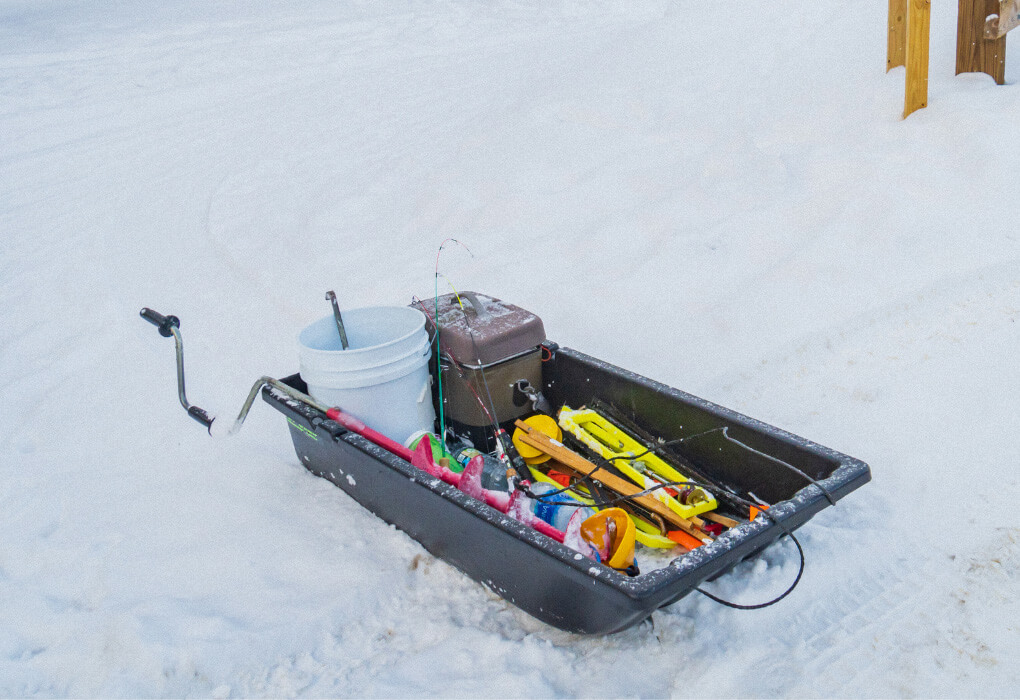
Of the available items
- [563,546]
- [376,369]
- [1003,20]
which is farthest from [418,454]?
[1003,20]

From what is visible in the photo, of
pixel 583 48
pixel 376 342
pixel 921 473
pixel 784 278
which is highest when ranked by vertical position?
pixel 583 48

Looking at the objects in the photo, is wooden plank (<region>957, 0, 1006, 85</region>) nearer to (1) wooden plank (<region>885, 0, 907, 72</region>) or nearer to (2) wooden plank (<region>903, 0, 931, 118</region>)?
(1) wooden plank (<region>885, 0, 907, 72</region>)

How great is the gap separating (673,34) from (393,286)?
3.92 m

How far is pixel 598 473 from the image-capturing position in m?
2.61

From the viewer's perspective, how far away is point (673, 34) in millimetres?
6691

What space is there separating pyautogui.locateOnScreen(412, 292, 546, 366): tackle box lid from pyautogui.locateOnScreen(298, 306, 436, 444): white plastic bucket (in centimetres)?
10

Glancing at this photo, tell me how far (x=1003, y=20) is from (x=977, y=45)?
42 centimetres

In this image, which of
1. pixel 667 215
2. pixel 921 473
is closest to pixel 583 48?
pixel 667 215

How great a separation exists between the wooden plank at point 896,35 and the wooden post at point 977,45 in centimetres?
30

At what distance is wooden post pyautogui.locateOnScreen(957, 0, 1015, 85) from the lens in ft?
14.4

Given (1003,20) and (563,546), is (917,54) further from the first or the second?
(563,546)

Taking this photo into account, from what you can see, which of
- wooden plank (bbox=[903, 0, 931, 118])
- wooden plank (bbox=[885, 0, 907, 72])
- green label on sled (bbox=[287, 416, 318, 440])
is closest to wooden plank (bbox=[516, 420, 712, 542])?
green label on sled (bbox=[287, 416, 318, 440])

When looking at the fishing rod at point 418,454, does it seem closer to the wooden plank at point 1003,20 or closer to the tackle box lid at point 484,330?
the tackle box lid at point 484,330

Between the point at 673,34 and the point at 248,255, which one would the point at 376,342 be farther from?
the point at 673,34
